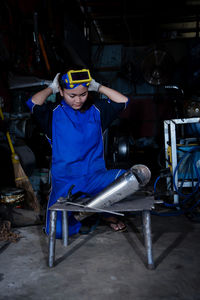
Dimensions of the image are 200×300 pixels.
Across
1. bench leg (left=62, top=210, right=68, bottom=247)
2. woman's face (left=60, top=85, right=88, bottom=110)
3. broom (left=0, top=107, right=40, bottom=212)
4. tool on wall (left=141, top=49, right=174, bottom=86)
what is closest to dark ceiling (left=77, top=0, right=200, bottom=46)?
tool on wall (left=141, top=49, right=174, bottom=86)

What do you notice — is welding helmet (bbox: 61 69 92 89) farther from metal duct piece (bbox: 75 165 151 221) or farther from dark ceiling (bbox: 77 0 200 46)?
dark ceiling (bbox: 77 0 200 46)

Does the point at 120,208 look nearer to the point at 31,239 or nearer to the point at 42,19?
the point at 31,239

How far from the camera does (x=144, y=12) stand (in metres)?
7.92

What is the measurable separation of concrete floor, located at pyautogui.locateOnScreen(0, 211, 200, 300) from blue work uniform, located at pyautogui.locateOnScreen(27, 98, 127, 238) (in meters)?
0.32

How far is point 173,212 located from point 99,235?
3.19ft

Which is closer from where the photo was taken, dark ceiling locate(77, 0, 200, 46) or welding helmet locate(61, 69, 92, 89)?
welding helmet locate(61, 69, 92, 89)

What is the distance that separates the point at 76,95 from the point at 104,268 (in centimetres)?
125

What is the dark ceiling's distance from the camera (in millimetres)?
7570

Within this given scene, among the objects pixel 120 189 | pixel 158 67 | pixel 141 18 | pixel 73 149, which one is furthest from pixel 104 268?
pixel 141 18

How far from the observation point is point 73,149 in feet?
7.47

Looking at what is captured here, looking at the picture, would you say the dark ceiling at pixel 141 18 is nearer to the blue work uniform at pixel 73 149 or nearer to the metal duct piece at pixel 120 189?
the blue work uniform at pixel 73 149

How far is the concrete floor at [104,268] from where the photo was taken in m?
1.53

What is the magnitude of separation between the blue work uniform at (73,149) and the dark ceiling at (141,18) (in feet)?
19.7

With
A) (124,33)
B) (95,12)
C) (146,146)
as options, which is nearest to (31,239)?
(146,146)
